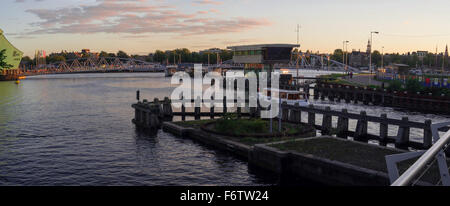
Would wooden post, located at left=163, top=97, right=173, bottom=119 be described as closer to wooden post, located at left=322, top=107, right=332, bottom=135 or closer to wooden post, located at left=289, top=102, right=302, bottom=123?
wooden post, located at left=289, top=102, right=302, bottom=123

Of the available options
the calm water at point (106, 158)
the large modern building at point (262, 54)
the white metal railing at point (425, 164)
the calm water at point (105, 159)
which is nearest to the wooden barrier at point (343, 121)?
the calm water at point (105, 159)

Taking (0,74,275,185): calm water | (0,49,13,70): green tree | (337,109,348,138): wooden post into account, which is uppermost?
(0,49,13,70): green tree

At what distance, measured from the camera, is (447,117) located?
162 ft

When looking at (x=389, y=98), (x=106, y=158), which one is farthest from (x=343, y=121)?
(x=389, y=98)

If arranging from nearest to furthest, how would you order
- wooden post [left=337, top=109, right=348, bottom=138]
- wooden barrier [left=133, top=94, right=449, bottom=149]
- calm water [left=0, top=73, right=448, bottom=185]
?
calm water [left=0, top=73, right=448, bottom=185] → wooden barrier [left=133, top=94, right=449, bottom=149] → wooden post [left=337, top=109, right=348, bottom=138]

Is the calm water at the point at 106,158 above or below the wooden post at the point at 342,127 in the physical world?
below

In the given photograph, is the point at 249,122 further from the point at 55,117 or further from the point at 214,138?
the point at 55,117

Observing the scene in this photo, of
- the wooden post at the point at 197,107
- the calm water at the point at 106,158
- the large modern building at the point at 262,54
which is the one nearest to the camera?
the calm water at the point at 106,158

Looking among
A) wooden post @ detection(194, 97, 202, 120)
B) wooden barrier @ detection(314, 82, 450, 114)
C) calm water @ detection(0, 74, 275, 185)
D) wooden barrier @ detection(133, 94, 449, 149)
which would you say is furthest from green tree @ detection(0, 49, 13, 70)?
wooden post @ detection(194, 97, 202, 120)

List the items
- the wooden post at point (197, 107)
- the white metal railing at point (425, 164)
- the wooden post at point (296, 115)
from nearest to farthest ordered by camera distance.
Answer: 1. the white metal railing at point (425, 164)
2. the wooden post at point (296, 115)
3. the wooden post at point (197, 107)

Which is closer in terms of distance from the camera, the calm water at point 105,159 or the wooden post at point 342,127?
the calm water at point 105,159

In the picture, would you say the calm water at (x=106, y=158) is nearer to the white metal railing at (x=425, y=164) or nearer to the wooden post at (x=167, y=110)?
the wooden post at (x=167, y=110)

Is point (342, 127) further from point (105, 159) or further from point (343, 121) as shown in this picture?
point (105, 159)

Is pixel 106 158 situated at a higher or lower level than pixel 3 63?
lower
